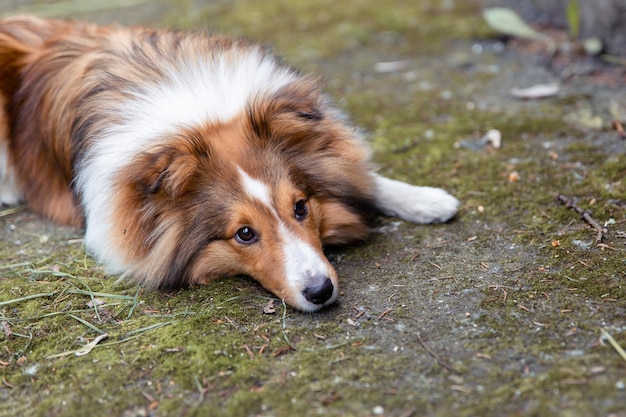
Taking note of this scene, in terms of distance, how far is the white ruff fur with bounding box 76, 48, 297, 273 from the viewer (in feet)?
12.1

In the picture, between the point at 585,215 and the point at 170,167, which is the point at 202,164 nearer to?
the point at 170,167

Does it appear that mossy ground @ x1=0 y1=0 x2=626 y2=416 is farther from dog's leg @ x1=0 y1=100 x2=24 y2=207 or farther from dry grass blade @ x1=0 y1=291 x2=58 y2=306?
dog's leg @ x1=0 y1=100 x2=24 y2=207

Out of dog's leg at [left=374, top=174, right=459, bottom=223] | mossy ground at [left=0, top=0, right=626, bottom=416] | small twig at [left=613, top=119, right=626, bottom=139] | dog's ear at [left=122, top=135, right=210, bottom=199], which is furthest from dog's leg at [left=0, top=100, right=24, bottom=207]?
small twig at [left=613, top=119, right=626, bottom=139]

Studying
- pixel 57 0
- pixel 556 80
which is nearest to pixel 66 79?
pixel 556 80

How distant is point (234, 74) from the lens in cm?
389

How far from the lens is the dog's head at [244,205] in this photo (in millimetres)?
3395

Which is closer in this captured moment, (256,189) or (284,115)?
(256,189)

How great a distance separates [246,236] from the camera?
3.50 meters

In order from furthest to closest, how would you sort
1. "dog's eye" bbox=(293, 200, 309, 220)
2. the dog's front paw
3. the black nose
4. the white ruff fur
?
the dog's front paw < the white ruff fur < "dog's eye" bbox=(293, 200, 309, 220) < the black nose

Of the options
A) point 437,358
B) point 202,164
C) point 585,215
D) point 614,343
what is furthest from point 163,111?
point 614,343

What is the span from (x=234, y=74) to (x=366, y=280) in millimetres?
1364

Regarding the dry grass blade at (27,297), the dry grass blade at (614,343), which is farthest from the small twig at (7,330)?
the dry grass blade at (614,343)

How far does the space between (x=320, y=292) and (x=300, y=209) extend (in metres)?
0.53

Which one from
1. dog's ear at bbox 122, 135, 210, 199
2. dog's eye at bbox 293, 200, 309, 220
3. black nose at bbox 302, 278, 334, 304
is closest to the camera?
black nose at bbox 302, 278, 334, 304
